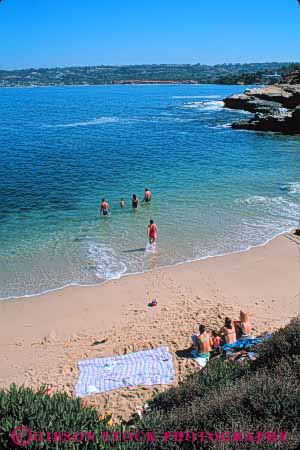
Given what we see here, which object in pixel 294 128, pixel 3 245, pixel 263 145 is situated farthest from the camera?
pixel 294 128

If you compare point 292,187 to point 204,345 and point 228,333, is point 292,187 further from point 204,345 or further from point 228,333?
point 204,345

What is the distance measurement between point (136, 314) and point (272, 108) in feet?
179

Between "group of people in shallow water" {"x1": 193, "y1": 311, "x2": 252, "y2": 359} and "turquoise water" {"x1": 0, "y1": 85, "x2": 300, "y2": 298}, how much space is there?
5.39 m

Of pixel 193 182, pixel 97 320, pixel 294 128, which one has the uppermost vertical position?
pixel 294 128

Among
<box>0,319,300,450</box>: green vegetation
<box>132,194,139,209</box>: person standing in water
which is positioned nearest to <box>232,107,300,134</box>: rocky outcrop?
<box>132,194,139,209</box>: person standing in water

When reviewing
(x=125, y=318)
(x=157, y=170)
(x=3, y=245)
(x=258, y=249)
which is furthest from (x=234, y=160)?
(x=125, y=318)

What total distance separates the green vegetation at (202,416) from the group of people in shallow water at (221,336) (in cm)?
303

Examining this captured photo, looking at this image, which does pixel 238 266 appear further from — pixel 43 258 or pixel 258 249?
pixel 43 258

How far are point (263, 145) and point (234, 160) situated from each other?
28.7 ft

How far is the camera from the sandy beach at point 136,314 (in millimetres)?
9805

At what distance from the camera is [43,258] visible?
54.0 feet

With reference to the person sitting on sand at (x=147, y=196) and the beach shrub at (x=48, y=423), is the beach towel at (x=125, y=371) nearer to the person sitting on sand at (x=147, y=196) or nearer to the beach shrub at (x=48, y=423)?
the beach shrub at (x=48, y=423)

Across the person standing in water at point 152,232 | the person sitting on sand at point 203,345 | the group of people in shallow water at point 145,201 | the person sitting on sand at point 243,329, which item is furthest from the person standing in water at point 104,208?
the person sitting on sand at point 203,345

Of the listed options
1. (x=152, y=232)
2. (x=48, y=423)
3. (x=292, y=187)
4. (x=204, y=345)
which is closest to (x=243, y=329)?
(x=204, y=345)
